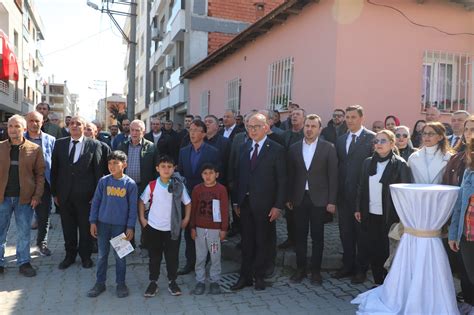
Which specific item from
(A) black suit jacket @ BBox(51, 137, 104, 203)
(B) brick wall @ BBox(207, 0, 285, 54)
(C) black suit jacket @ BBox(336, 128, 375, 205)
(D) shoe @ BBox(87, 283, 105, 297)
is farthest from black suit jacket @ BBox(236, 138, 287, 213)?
(B) brick wall @ BBox(207, 0, 285, 54)

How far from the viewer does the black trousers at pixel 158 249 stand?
15.5ft

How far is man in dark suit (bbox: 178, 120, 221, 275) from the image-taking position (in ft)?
17.4

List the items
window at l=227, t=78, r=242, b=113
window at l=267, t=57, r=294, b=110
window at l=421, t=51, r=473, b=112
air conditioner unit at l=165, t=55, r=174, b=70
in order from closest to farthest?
window at l=421, t=51, r=473, b=112, window at l=267, t=57, r=294, b=110, window at l=227, t=78, r=242, b=113, air conditioner unit at l=165, t=55, r=174, b=70

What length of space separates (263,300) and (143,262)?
2064 millimetres

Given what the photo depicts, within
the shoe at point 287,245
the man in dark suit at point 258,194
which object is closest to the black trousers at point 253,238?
the man in dark suit at point 258,194

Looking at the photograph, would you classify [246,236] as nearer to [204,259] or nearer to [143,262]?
[204,259]

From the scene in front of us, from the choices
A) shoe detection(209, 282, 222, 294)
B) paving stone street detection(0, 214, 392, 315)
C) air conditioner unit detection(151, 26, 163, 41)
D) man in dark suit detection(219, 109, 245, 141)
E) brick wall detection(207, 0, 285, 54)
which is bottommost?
paving stone street detection(0, 214, 392, 315)

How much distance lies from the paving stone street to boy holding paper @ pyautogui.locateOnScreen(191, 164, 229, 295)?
25cm

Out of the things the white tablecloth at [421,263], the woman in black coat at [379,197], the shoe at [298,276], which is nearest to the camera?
the white tablecloth at [421,263]

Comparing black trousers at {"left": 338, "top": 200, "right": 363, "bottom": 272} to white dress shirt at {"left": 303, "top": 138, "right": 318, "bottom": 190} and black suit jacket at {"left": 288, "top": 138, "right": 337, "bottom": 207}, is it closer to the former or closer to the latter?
black suit jacket at {"left": 288, "top": 138, "right": 337, "bottom": 207}

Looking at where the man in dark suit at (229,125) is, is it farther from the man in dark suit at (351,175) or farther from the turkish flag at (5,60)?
the turkish flag at (5,60)

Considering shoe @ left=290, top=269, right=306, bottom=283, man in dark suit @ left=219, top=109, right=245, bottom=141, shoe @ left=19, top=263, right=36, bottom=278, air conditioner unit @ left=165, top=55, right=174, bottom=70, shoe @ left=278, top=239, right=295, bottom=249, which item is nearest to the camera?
shoe @ left=290, top=269, right=306, bottom=283

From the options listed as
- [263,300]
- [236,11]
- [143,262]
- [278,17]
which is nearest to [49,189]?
[143,262]

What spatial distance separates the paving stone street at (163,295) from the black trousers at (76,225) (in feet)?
0.71
